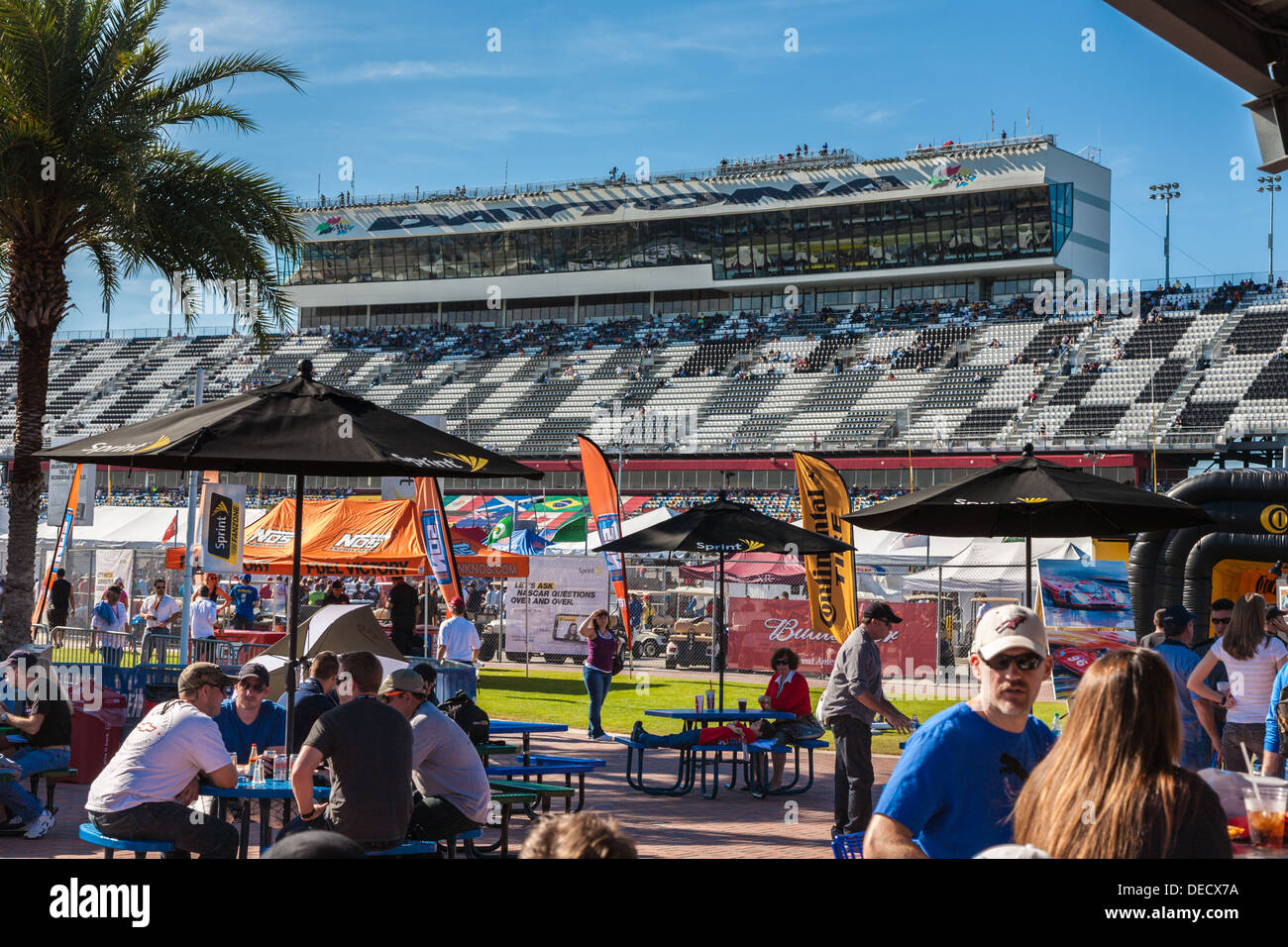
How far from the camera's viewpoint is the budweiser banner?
22.3m

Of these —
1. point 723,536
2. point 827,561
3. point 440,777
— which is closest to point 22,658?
point 440,777

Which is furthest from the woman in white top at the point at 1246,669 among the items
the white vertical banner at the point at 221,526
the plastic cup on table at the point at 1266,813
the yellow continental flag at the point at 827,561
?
the white vertical banner at the point at 221,526

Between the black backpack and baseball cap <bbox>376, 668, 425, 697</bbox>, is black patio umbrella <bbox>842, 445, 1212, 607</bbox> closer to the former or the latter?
the black backpack

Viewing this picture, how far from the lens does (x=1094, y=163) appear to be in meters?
67.7

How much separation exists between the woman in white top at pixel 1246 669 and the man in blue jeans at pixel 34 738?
8077 mm

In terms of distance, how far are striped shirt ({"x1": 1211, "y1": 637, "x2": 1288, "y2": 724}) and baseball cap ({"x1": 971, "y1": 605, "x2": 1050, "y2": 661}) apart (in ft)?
19.6

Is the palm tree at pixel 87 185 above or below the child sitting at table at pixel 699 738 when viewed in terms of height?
above

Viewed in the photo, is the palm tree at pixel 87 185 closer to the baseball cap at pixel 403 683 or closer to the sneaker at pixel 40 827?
the sneaker at pixel 40 827

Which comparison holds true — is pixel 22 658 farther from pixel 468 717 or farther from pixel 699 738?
pixel 699 738

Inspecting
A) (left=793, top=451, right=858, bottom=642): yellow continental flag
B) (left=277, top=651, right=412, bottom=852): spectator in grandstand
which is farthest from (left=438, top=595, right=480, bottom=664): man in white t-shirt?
(left=277, top=651, right=412, bottom=852): spectator in grandstand

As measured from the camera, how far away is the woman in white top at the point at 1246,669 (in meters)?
8.98

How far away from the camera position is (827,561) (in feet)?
59.0

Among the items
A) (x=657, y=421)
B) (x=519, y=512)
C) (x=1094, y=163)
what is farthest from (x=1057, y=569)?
(x=1094, y=163)

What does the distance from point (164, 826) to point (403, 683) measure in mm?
1370
